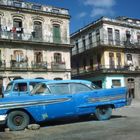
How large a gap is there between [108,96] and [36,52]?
22.5 meters

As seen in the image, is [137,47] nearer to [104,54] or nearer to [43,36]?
[104,54]

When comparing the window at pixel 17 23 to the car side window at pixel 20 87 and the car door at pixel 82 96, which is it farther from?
the car door at pixel 82 96

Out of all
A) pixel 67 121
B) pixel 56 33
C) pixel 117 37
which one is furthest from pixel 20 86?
pixel 117 37

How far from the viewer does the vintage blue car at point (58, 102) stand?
12047 millimetres

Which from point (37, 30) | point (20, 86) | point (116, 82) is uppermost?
point (37, 30)

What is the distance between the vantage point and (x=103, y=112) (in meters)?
14.1

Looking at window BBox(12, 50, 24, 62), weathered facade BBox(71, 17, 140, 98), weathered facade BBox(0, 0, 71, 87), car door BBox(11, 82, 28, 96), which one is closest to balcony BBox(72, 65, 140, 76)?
weathered facade BBox(71, 17, 140, 98)

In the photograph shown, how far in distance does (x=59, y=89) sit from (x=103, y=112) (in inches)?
94.3

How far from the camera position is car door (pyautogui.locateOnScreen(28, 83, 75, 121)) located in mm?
12359

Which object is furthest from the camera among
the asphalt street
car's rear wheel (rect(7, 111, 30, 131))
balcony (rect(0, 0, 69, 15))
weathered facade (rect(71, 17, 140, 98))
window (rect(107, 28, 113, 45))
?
window (rect(107, 28, 113, 45))

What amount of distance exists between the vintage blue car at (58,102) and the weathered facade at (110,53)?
27.5 m

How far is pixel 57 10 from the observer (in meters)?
37.7

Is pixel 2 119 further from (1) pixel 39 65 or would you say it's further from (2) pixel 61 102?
(1) pixel 39 65

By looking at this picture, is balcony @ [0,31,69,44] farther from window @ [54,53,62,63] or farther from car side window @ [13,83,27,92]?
car side window @ [13,83,27,92]
